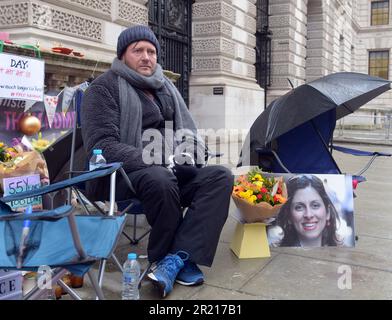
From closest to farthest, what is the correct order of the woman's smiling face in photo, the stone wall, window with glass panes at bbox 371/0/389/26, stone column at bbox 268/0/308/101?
the woman's smiling face in photo
the stone wall
stone column at bbox 268/0/308/101
window with glass panes at bbox 371/0/389/26

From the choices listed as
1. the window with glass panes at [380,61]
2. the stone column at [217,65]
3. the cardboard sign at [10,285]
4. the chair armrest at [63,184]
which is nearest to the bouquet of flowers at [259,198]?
the chair armrest at [63,184]

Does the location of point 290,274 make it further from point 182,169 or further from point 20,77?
point 20,77

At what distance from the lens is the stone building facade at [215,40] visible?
606cm

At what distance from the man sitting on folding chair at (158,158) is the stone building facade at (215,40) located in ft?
8.83

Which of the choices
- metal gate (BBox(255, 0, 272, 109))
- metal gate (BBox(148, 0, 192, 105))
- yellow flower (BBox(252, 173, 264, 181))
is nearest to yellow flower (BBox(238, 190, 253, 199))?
yellow flower (BBox(252, 173, 264, 181))

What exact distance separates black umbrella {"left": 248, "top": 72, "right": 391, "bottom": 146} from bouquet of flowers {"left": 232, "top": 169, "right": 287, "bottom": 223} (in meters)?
0.41

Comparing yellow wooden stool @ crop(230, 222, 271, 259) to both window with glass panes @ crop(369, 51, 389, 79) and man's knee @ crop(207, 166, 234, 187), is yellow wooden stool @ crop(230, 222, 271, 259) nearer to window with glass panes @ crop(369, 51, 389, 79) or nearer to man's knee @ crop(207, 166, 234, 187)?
man's knee @ crop(207, 166, 234, 187)

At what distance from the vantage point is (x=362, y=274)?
122 inches

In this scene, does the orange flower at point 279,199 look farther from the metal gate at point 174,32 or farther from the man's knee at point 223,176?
the metal gate at point 174,32

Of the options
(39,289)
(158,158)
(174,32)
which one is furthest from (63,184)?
(174,32)

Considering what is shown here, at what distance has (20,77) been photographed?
3570mm

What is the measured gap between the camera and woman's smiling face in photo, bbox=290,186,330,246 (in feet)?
12.0

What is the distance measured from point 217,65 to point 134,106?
8450 mm
